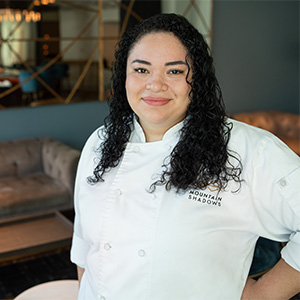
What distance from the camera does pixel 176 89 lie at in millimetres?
1243

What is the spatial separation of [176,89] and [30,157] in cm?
318

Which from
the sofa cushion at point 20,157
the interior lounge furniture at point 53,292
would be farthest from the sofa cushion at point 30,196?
the interior lounge furniture at point 53,292

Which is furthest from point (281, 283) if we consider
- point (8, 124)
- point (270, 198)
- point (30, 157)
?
point (8, 124)

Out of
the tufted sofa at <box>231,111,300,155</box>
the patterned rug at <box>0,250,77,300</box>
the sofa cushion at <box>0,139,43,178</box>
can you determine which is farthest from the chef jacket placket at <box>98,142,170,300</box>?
the tufted sofa at <box>231,111,300,155</box>

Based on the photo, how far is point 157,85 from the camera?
122cm

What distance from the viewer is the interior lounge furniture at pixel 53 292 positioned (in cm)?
A: 183

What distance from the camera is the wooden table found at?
9.12ft

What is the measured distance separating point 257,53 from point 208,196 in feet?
16.2

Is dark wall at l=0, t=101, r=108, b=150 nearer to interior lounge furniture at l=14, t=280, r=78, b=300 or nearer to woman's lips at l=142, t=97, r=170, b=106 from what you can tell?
interior lounge furniture at l=14, t=280, r=78, b=300

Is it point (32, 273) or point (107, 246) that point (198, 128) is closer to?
point (107, 246)

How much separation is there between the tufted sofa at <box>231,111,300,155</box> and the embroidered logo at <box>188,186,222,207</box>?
4256 millimetres

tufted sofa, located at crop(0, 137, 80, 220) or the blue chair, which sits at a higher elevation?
the blue chair

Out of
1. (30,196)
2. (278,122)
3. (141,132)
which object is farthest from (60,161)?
(278,122)

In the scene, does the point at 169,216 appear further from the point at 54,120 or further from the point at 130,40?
the point at 54,120
